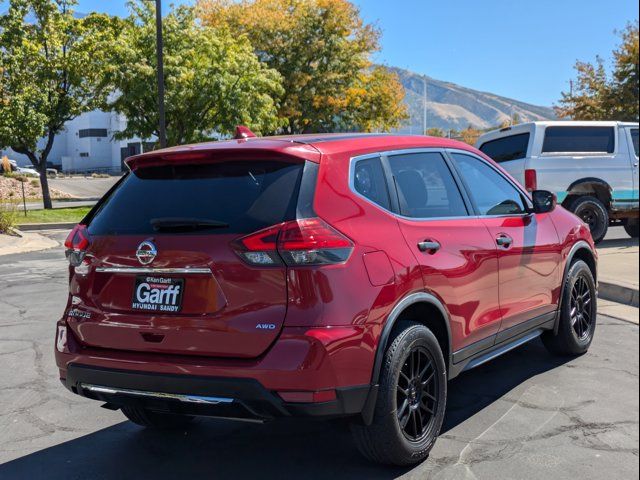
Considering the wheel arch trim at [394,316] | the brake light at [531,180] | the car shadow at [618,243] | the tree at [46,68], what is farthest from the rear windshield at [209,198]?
the tree at [46,68]

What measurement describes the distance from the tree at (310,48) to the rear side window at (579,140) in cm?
2315

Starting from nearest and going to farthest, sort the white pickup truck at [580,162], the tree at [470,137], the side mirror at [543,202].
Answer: the side mirror at [543,202] < the white pickup truck at [580,162] < the tree at [470,137]

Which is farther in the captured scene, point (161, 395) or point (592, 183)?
point (592, 183)

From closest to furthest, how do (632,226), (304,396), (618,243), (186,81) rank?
(304,396) → (618,243) → (632,226) → (186,81)

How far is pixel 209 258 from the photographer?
331cm

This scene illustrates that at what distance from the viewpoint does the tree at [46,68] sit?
26.9m

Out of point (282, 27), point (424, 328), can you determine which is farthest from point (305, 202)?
point (282, 27)

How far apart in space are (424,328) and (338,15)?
112 ft

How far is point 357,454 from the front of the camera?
154 inches

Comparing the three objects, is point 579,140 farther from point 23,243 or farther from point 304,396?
point 23,243

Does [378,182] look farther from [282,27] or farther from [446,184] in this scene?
[282,27]

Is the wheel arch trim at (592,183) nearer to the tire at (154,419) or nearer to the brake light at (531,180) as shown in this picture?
the brake light at (531,180)

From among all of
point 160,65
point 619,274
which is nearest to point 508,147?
point 619,274

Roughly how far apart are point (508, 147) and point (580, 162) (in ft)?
4.09
